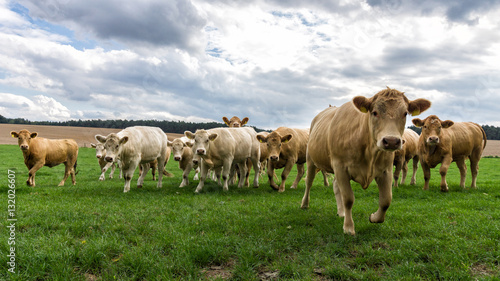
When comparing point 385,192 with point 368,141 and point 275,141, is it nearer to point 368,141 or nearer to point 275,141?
point 368,141

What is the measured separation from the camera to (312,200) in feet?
26.7

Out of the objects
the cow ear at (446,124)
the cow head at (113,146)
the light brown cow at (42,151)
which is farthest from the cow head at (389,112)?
the light brown cow at (42,151)

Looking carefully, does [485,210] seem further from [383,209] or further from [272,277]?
[272,277]

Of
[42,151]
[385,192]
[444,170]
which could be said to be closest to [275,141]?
[444,170]

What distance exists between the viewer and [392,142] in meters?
3.70

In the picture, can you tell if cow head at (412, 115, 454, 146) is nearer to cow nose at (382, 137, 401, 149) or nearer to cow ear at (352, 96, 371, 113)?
cow ear at (352, 96, 371, 113)

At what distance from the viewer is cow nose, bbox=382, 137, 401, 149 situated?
369 cm

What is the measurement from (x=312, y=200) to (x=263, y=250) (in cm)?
436

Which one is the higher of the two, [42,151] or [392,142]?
[392,142]

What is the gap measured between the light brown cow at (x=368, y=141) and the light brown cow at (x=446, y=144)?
5939mm

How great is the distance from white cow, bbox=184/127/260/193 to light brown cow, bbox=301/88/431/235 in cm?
524

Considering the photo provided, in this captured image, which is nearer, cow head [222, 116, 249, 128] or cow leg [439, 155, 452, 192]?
cow leg [439, 155, 452, 192]

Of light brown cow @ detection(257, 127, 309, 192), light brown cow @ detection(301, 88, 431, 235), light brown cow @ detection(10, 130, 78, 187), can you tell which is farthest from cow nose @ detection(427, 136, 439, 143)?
light brown cow @ detection(10, 130, 78, 187)

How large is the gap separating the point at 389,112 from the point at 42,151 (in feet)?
40.1
